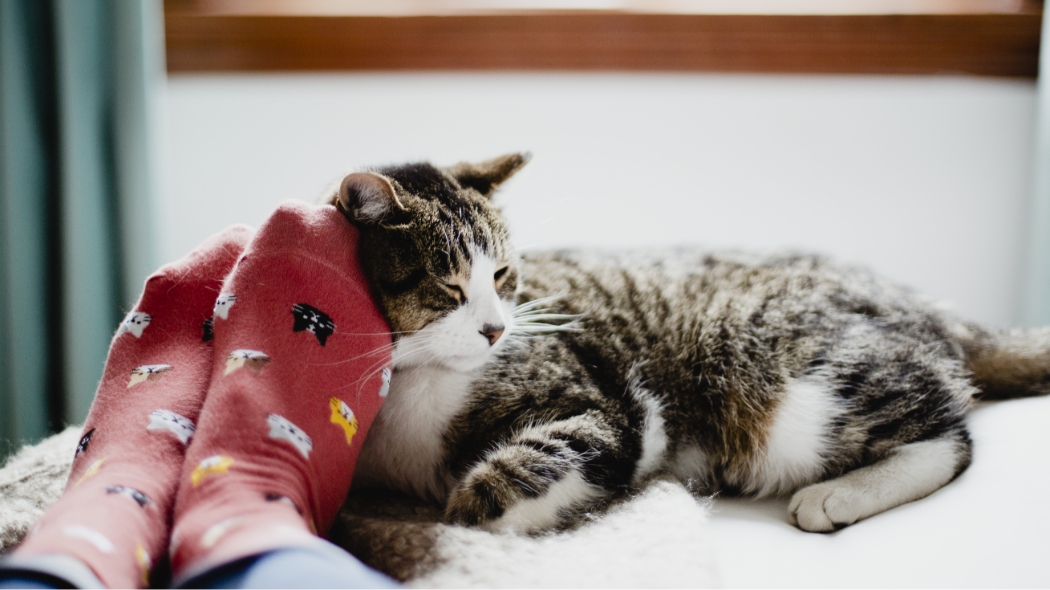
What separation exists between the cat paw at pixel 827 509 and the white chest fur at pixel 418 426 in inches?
19.0

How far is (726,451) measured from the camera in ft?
3.31

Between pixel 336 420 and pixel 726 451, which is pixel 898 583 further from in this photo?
pixel 336 420

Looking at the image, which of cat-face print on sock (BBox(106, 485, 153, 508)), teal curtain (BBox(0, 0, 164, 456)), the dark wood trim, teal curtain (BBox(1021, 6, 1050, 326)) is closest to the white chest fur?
cat-face print on sock (BBox(106, 485, 153, 508))

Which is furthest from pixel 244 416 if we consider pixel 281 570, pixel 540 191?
pixel 540 191

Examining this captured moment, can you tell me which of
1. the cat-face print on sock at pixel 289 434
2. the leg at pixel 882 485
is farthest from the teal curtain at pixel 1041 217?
the cat-face print on sock at pixel 289 434

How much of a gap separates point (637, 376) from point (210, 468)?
616 mm

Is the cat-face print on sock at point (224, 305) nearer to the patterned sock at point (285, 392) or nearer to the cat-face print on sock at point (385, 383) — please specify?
the patterned sock at point (285, 392)

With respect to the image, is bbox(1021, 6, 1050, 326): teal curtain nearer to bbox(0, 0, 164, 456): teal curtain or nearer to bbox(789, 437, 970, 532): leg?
bbox(789, 437, 970, 532): leg

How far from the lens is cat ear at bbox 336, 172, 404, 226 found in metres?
0.82

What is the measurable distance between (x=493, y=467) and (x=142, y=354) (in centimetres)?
48

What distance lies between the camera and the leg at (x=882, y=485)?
862 mm

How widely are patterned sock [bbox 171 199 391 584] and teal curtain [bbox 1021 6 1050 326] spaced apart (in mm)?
1402

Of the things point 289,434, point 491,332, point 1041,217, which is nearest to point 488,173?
point 491,332

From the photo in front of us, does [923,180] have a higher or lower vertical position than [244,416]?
higher
